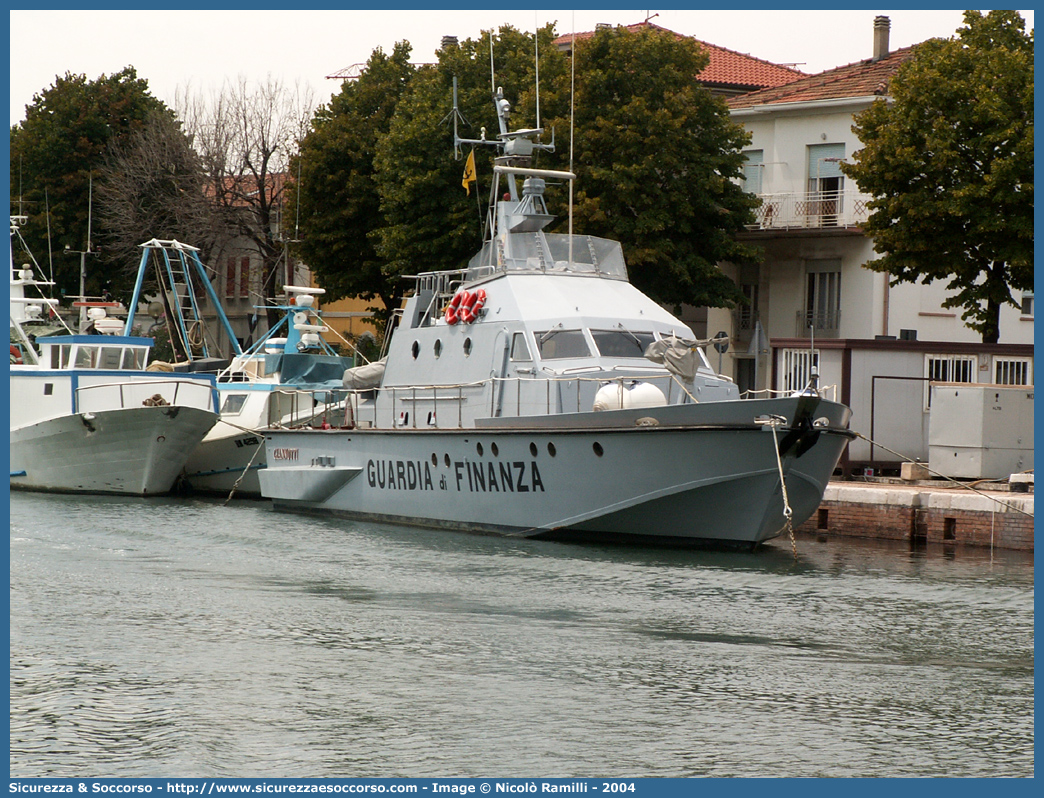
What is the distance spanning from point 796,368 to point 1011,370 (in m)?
3.57

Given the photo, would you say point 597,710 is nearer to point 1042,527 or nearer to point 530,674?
point 530,674

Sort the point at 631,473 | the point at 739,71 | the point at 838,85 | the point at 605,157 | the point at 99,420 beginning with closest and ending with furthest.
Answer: the point at 631,473 < the point at 99,420 < the point at 605,157 < the point at 838,85 < the point at 739,71

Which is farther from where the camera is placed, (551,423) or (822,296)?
(822,296)

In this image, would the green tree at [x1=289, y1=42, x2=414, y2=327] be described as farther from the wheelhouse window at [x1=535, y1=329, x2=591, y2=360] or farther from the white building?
the wheelhouse window at [x1=535, y1=329, x2=591, y2=360]

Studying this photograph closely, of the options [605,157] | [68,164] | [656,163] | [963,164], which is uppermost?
[68,164]

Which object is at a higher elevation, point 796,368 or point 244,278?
point 244,278

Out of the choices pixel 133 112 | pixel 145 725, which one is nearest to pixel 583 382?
pixel 145 725

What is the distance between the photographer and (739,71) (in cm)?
4525

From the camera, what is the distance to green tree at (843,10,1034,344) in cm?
2809

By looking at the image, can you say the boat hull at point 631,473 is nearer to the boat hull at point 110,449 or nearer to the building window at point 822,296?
the boat hull at point 110,449

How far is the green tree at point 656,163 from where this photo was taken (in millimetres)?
32969

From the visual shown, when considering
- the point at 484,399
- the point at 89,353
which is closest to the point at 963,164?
the point at 484,399

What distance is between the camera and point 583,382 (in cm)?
1916

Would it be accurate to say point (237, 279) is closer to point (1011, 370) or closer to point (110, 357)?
point (110, 357)
